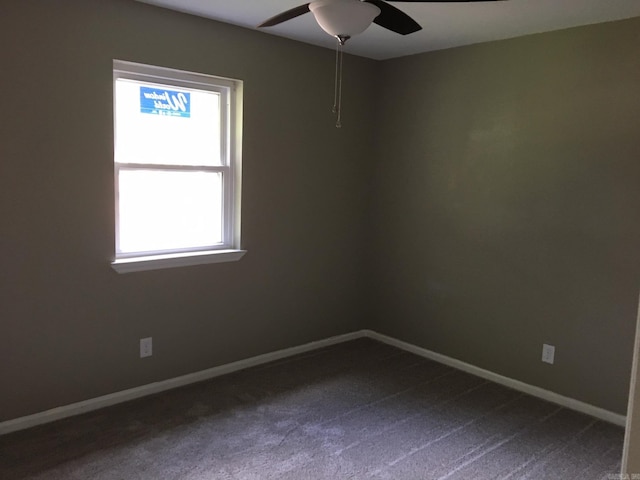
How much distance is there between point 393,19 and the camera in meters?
2.10

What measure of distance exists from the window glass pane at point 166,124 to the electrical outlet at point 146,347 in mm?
1078

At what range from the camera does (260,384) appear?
3500mm

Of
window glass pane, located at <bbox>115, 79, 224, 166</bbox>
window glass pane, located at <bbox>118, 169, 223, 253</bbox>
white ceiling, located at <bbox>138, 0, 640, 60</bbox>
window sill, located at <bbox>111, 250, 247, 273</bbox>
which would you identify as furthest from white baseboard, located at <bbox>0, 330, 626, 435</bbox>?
white ceiling, located at <bbox>138, 0, 640, 60</bbox>

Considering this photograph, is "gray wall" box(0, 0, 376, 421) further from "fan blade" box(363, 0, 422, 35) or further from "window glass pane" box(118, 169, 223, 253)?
"fan blade" box(363, 0, 422, 35)

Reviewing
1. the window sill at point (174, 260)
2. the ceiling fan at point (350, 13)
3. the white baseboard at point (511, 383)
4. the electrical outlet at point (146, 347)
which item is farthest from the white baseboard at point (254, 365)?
the ceiling fan at point (350, 13)

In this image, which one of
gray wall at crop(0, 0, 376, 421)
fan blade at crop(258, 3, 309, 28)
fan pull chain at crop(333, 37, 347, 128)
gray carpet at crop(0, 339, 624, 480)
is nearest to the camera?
fan blade at crop(258, 3, 309, 28)

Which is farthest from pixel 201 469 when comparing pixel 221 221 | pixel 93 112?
pixel 93 112

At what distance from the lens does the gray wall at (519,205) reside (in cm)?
308

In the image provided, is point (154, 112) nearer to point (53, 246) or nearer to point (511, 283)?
point (53, 246)

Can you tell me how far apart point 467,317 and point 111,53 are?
2853mm

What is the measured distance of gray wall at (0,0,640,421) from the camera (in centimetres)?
278

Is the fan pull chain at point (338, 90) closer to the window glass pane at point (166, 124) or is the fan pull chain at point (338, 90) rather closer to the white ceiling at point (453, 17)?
the white ceiling at point (453, 17)

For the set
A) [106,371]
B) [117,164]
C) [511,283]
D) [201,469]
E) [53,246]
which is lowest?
[201,469]

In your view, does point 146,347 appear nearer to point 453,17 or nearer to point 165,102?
point 165,102
